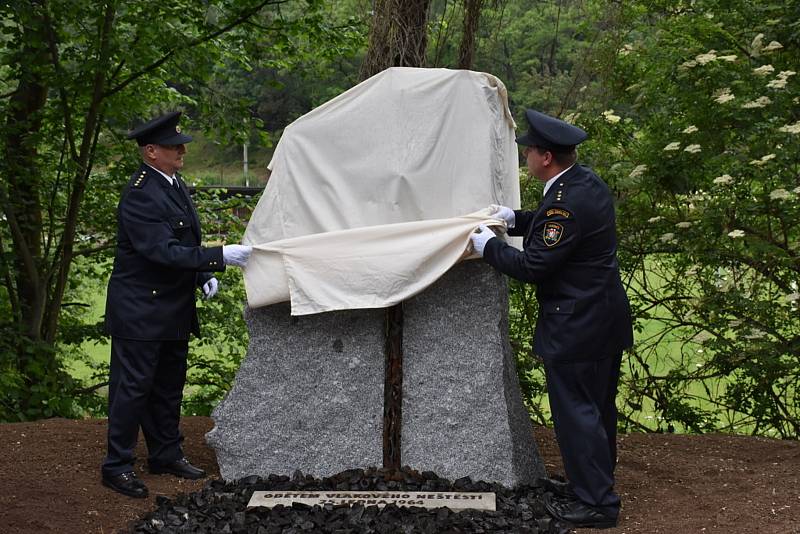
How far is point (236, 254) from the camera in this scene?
15.6ft

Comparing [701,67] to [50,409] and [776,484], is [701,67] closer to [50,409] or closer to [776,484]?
[776,484]

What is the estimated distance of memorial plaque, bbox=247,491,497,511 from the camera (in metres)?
4.34

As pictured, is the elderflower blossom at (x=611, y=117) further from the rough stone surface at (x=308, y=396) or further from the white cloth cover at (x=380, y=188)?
the rough stone surface at (x=308, y=396)

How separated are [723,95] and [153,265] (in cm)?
352

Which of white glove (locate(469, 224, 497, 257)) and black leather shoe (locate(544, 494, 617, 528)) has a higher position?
white glove (locate(469, 224, 497, 257))

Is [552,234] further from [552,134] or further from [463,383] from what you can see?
[463,383]

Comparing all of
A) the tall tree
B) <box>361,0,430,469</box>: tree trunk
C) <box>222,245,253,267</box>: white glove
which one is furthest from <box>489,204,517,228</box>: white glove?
the tall tree

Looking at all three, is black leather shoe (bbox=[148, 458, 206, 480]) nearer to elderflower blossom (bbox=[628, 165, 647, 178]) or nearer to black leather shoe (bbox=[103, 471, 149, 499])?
black leather shoe (bbox=[103, 471, 149, 499])

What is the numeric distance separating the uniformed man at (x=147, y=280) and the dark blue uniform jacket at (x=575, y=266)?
1.43m

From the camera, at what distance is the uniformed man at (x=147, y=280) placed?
15.5ft

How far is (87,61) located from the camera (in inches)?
285

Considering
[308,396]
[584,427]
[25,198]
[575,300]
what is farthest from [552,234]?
[25,198]

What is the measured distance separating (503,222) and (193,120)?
4446 mm

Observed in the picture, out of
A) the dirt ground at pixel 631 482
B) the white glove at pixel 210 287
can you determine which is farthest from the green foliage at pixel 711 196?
the white glove at pixel 210 287
